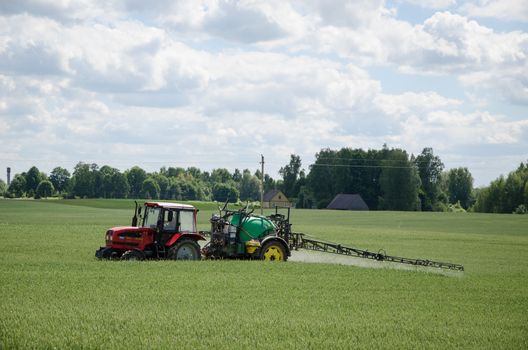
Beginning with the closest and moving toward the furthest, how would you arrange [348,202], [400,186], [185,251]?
[185,251] < [400,186] < [348,202]

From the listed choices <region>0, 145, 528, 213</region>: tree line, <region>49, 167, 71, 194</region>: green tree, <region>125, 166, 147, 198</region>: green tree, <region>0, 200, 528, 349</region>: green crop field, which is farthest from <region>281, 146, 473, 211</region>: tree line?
<region>0, 200, 528, 349</region>: green crop field

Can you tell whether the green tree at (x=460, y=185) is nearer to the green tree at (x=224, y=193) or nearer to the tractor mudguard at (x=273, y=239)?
the green tree at (x=224, y=193)

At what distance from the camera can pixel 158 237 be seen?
26.8 meters

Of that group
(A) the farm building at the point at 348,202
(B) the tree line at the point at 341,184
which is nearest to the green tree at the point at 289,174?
(B) the tree line at the point at 341,184

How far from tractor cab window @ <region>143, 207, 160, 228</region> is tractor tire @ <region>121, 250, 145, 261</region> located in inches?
47.7

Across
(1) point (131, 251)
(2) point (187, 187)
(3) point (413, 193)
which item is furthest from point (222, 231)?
(2) point (187, 187)

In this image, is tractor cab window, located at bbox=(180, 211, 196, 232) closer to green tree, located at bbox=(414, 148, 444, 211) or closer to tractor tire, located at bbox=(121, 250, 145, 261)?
tractor tire, located at bbox=(121, 250, 145, 261)

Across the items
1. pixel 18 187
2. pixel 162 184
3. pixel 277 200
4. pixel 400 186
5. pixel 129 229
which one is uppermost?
pixel 400 186

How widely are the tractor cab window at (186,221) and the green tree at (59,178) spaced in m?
149

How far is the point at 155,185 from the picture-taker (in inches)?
6206

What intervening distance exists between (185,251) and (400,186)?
117 m

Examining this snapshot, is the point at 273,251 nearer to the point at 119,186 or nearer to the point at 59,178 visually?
the point at 119,186

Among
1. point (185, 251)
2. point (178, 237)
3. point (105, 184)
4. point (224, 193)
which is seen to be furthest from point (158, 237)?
point (224, 193)

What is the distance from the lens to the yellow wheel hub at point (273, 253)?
92.0ft
